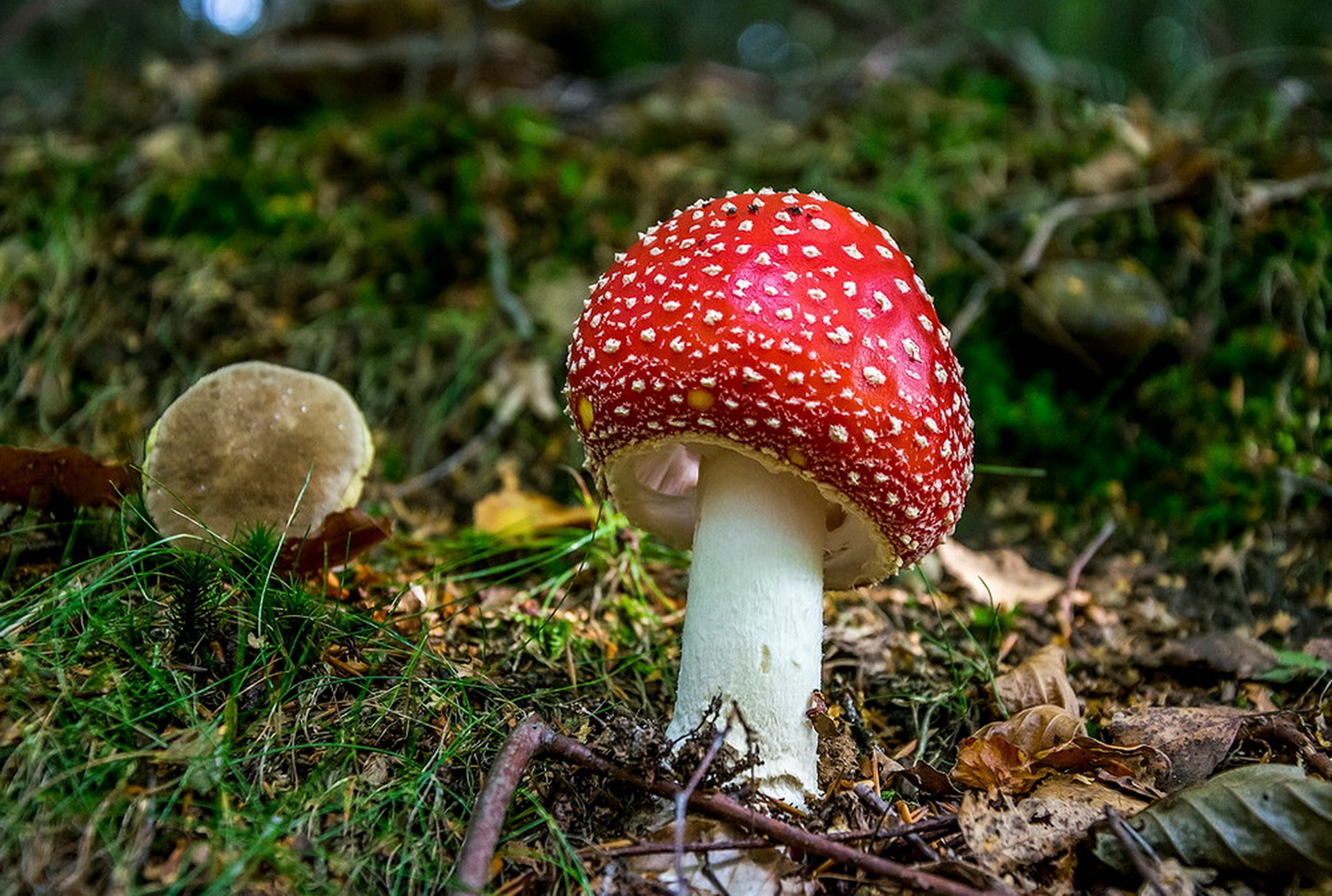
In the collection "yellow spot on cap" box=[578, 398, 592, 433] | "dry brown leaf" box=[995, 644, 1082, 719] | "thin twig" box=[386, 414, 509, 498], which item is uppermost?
"yellow spot on cap" box=[578, 398, 592, 433]

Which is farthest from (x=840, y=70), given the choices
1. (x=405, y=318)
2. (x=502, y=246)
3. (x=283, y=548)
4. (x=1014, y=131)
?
(x=283, y=548)

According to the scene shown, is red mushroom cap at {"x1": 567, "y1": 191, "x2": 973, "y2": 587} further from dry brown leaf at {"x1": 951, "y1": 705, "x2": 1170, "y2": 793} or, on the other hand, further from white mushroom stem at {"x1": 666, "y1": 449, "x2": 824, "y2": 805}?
dry brown leaf at {"x1": 951, "y1": 705, "x2": 1170, "y2": 793}

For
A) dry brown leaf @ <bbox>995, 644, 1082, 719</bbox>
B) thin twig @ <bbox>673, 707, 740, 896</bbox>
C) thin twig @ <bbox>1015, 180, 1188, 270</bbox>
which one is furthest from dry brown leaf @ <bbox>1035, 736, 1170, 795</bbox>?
thin twig @ <bbox>1015, 180, 1188, 270</bbox>

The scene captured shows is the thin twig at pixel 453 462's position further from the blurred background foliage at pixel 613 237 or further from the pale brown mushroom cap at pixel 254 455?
the pale brown mushroom cap at pixel 254 455

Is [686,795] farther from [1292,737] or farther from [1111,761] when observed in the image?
[1292,737]

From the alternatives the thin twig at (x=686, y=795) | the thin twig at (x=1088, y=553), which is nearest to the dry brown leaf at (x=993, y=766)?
the thin twig at (x=686, y=795)
